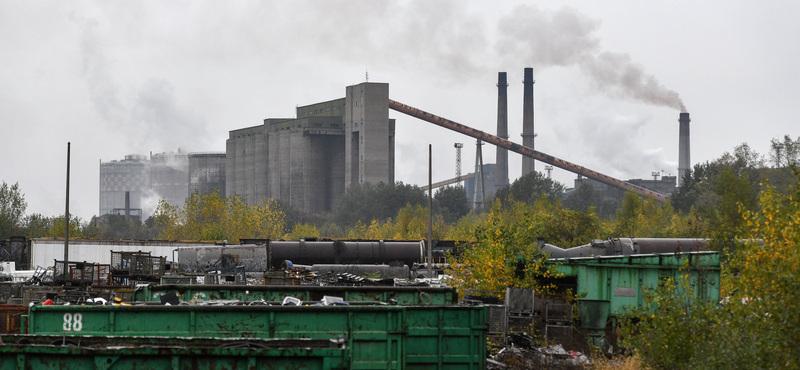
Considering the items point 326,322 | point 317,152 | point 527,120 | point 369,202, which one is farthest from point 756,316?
point 527,120

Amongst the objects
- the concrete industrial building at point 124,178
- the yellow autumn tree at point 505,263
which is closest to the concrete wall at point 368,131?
the yellow autumn tree at point 505,263

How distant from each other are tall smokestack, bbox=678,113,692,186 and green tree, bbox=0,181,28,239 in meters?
80.5

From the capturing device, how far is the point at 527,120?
10469 centimetres

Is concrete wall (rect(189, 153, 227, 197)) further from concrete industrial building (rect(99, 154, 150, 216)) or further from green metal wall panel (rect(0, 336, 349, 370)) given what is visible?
green metal wall panel (rect(0, 336, 349, 370))

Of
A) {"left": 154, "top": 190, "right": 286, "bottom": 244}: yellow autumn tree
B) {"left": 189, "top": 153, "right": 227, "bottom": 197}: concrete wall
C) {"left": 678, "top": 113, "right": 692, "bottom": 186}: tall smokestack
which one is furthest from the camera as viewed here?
{"left": 189, "top": 153, "right": 227, "bottom": 197}: concrete wall

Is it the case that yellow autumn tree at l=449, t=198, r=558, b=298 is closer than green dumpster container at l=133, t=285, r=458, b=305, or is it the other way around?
green dumpster container at l=133, t=285, r=458, b=305

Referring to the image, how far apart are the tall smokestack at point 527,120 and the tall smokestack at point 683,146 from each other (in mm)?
20356

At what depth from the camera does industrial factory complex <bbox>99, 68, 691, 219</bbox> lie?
92.4 metres

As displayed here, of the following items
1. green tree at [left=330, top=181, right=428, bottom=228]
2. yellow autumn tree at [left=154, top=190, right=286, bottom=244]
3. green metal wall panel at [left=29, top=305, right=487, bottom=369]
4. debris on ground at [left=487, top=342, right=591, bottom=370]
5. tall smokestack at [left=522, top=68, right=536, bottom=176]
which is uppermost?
tall smokestack at [left=522, top=68, right=536, bottom=176]

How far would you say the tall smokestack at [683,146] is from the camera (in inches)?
4016

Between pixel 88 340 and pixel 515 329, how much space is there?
9.94m

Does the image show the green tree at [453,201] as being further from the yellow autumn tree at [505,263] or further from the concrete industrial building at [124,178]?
the concrete industrial building at [124,178]

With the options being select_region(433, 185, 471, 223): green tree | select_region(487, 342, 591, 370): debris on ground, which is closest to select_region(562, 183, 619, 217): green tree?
select_region(433, 185, 471, 223): green tree

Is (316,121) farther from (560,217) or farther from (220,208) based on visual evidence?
(560,217)
